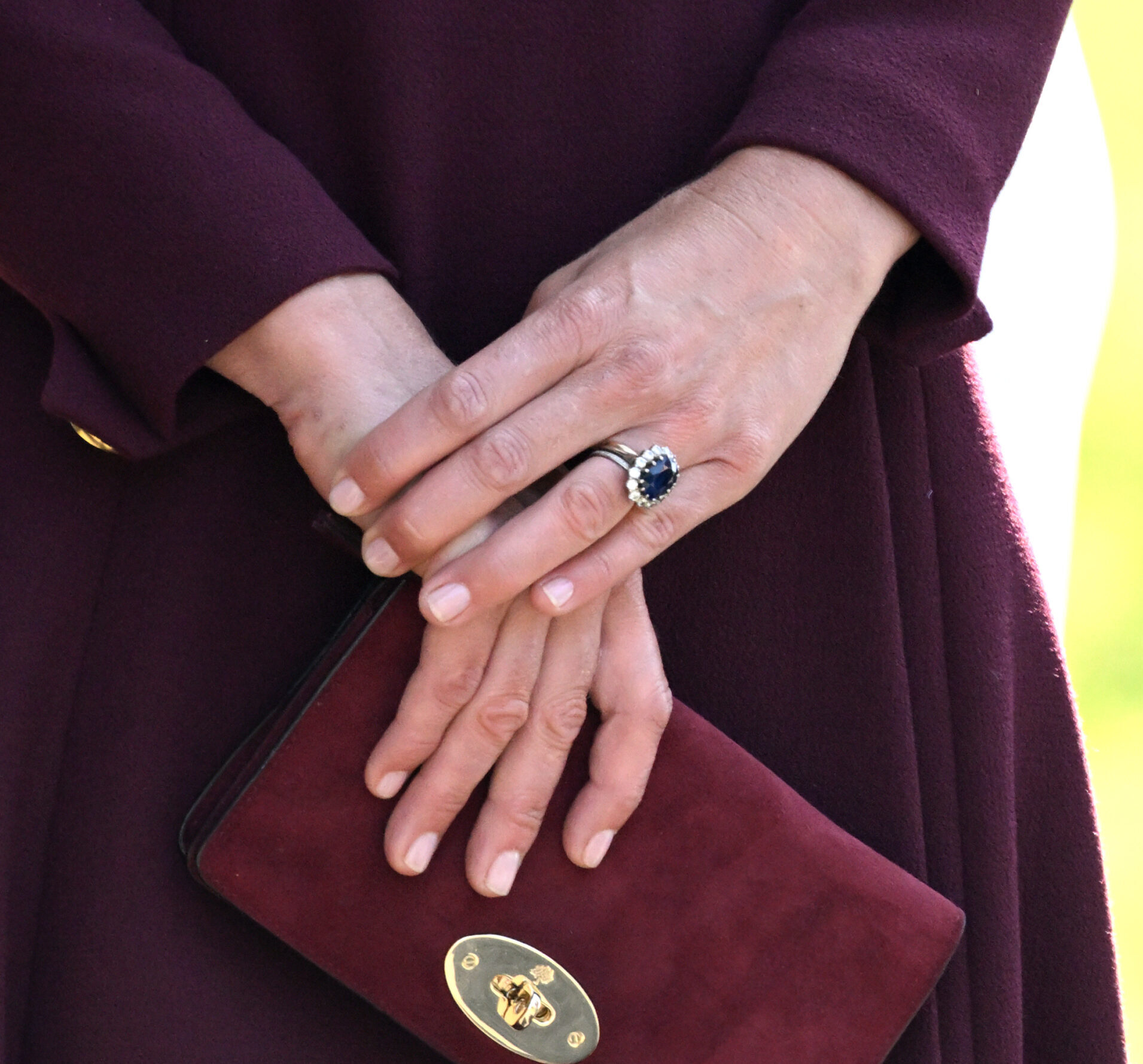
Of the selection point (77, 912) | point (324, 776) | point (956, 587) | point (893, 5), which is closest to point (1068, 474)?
point (956, 587)

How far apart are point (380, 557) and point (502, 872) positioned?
0.26 m

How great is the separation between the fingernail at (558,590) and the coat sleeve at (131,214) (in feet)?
0.85

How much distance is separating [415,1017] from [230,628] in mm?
320

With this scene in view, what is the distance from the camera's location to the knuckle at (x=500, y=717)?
100 centimetres

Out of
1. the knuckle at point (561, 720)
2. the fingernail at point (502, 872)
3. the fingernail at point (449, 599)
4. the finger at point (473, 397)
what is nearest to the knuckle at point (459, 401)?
the finger at point (473, 397)

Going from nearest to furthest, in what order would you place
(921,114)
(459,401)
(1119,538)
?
1. (459,401)
2. (921,114)
3. (1119,538)

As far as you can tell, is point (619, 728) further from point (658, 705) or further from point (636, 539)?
point (636, 539)

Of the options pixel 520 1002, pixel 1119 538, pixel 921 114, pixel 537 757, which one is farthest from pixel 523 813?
pixel 1119 538

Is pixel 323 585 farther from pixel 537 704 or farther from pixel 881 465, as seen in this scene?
pixel 881 465

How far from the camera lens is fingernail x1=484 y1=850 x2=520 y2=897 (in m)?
1.02

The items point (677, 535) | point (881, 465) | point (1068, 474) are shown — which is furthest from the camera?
point (1068, 474)

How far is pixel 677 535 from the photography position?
3.26 ft

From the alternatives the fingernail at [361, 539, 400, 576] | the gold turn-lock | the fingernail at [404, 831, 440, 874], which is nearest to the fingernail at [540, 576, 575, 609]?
the fingernail at [361, 539, 400, 576]

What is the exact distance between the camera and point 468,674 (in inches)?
39.1
